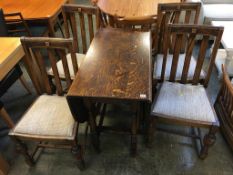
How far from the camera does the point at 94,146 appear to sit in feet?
5.49

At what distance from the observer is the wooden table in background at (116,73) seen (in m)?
1.17

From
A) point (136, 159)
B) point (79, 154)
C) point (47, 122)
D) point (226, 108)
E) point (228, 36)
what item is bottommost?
point (136, 159)

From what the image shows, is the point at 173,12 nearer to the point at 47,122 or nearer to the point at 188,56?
the point at 188,56

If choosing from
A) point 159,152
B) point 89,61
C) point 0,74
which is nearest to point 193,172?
point 159,152

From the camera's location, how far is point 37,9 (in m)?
2.63

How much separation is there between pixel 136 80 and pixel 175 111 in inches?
16.7

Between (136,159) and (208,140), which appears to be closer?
(208,140)

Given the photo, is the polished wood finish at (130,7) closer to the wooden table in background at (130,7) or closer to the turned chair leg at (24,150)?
the wooden table in background at (130,7)

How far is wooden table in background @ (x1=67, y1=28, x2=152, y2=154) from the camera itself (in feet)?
3.83

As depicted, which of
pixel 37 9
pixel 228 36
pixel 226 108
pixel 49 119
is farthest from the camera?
pixel 37 9

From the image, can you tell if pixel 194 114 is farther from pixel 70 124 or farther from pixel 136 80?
pixel 70 124

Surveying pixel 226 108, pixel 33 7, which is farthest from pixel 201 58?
pixel 33 7

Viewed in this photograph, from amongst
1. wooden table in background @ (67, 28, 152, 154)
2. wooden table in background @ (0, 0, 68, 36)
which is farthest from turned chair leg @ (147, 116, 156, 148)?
wooden table in background @ (0, 0, 68, 36)

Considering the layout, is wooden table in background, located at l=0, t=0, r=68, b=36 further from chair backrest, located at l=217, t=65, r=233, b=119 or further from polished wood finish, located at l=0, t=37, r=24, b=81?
chair backrest, located at l=217, t=65, r=233, b=119
